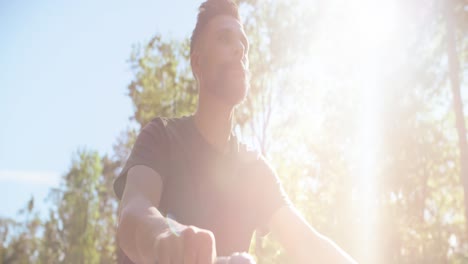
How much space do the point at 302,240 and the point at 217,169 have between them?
0.52m

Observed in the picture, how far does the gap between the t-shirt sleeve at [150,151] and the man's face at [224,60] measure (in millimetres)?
306

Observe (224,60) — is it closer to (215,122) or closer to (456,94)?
(215,122)

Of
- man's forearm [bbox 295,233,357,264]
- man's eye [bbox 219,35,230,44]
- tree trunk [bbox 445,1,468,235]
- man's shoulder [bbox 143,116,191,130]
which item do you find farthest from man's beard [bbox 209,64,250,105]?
tree trunk [bbox 445,1,468,235]

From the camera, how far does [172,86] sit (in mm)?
19703

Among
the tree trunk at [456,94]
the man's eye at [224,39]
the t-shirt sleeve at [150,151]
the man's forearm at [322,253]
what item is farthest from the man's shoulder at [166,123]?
the tree trunk at [456,94]

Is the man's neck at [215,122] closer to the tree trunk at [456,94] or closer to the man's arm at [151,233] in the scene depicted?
Answer: the man's arm at [151,233]

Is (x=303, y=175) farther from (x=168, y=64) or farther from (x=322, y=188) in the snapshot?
(x=168, y=64)

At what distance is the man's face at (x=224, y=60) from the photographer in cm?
210

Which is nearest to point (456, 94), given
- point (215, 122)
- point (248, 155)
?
point (248, 155)

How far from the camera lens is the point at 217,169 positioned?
2.26 metres

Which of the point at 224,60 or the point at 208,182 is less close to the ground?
the point at 224,60

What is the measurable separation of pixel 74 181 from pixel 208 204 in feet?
100

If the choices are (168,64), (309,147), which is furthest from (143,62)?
(309,147)

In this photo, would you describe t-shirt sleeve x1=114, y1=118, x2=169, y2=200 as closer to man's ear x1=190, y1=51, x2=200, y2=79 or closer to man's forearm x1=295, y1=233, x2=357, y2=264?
man's ear x1=190, y1=51, x2=200, y2=79
